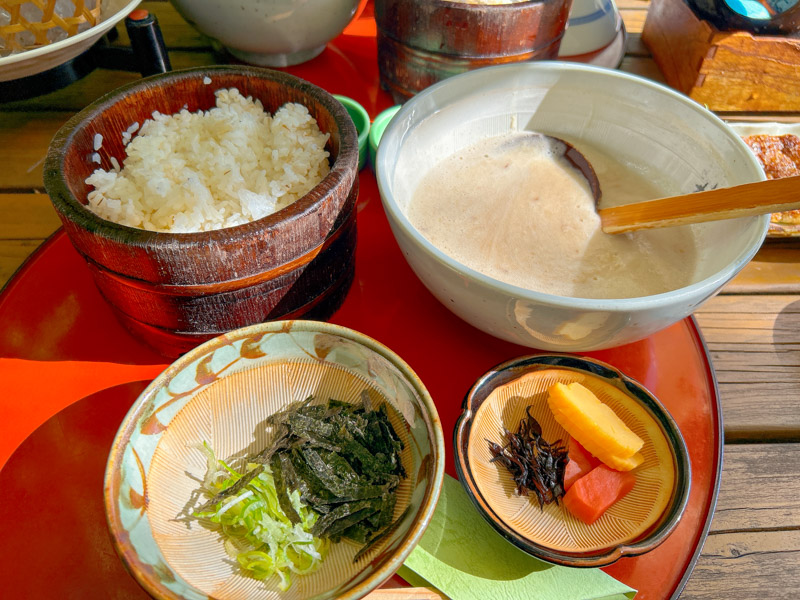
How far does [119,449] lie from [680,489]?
0.91 m

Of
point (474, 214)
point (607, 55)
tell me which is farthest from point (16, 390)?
point (607, 55)

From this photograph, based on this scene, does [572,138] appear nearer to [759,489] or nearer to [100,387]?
[759,489]

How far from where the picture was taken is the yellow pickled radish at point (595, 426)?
957 millimetres

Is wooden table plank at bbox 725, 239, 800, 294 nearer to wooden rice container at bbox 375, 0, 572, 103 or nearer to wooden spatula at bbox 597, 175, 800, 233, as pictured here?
wooden spatula at bbox 597, 175, 800, 233

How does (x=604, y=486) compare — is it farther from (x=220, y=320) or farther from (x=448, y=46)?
(x=448, y=46)

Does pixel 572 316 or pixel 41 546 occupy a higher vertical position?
pixel 572 316

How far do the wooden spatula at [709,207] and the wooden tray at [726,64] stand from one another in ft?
3.75

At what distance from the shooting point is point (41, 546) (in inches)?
36.9

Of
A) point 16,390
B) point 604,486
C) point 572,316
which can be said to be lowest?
point 604,486

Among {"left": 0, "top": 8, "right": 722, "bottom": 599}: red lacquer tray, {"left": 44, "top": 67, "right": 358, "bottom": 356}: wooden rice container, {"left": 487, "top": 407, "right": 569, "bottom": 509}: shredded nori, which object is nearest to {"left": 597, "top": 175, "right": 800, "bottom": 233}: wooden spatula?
{"left": 0, "top": 8, "right": 722, "bottom": 599}: red lacquer tray

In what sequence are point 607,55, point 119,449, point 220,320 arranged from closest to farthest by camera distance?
1. point 119,449
2. point 220,320
3. point 607,55

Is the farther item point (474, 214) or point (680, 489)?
point (474, 214)

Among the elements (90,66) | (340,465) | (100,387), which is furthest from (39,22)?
(340,465)

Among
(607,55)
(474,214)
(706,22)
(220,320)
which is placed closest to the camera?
(220,320)
